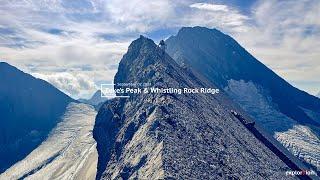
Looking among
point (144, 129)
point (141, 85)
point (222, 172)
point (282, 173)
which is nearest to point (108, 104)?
point (141, 85)

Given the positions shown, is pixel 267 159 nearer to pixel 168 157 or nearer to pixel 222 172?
pixel 222 172

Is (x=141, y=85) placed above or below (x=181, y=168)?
above

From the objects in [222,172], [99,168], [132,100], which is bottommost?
[99,168]

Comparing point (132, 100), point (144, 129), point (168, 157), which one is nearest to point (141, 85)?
point (132, 100)

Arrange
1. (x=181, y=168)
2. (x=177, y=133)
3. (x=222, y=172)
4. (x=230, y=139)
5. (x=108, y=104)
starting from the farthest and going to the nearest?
(x=108, y=104) < (x=230, y=139) < (x=177, y=133) < (x=222, y=172) < (x=181, y=168)

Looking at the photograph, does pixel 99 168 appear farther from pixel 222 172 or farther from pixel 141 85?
pixel 222 172

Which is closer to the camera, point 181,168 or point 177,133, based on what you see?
point 181,168

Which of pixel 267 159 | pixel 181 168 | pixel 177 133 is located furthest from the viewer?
pixel 267 159
